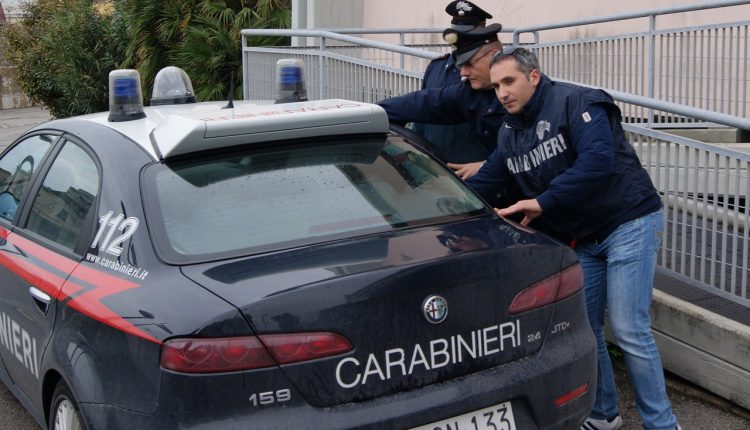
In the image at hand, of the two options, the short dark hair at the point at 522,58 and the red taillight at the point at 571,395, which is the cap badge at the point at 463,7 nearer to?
the short dark hair at the point at 522,58

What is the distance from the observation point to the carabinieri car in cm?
280

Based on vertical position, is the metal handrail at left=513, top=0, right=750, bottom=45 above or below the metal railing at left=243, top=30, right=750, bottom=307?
above

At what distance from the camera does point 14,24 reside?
2444 centimetres

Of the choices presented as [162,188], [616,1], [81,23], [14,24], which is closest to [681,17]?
[616,1]

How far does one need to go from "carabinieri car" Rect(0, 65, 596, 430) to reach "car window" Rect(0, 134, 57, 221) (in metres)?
0.26

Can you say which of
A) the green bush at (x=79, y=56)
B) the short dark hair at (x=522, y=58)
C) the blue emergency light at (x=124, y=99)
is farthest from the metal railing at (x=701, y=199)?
the green bush at (x=79, y=56)

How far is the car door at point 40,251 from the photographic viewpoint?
3.58 meters

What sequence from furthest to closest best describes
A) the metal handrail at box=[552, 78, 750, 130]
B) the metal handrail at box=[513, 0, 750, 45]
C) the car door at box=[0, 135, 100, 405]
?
the metal handrail at box=[513, 0, 750, 45] → the metal handrail at box=[552, 78, 750, 130] → the car door at box=[0, 135, 100, 405]

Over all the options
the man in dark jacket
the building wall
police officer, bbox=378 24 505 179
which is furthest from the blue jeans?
the building wall

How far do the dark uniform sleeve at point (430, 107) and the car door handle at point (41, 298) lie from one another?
2.04 metres

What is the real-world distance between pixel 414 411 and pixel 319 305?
1.45 feet

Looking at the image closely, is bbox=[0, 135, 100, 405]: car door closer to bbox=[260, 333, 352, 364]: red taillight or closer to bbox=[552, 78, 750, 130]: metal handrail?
bbox=[260, 333, 352, 364]: red taillight

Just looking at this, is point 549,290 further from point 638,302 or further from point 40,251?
point 40,251

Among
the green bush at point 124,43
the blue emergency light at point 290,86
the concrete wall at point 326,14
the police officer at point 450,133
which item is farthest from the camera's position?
the green bush at point 124,43
